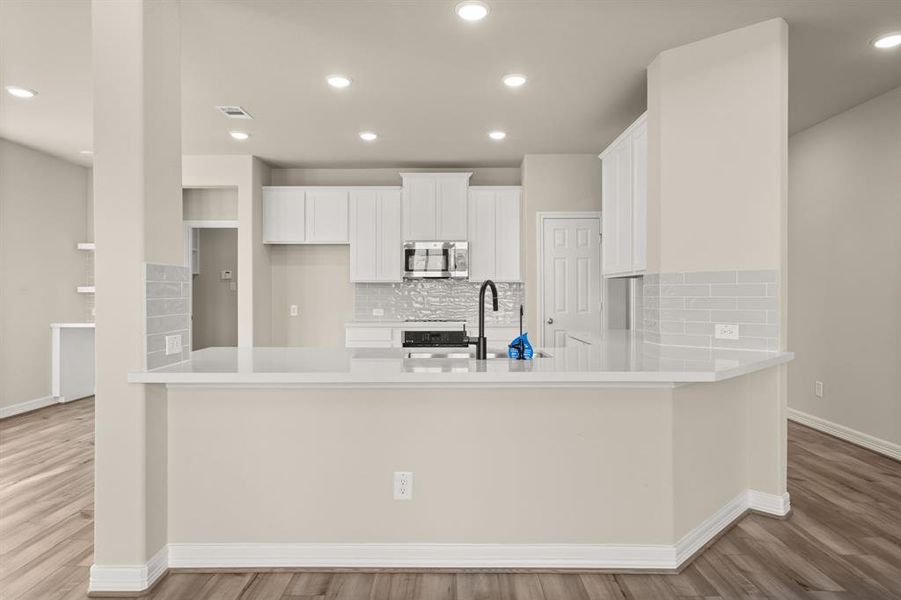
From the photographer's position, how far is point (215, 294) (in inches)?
285

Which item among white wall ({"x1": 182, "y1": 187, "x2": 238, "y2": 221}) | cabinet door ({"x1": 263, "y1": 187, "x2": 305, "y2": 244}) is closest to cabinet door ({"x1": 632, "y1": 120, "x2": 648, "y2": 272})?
cabinet door ({"x1": 263, "y1": 187, "x2": 305, "y2": 244})

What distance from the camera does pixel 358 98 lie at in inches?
161

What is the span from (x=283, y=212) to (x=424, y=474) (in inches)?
171

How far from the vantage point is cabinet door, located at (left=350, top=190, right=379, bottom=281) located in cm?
598

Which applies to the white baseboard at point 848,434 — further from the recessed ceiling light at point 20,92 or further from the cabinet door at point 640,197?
the recessed ceiling light at point 20,92

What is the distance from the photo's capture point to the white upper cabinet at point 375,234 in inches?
235

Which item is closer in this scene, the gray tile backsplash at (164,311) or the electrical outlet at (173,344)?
the gray tile backsplash at (164,311)

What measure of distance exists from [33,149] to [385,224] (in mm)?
3513

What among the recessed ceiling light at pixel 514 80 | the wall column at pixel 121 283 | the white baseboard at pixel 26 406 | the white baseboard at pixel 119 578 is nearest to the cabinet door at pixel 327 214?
the recessed ceiling light at pixel 514 80

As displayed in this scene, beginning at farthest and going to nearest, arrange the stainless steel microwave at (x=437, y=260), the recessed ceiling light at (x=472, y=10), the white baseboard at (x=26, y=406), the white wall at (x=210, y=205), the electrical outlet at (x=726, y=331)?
the white wall at (x=210, y=205)
the stainless steel microwave at (x=437, y=260)
the white baseboard at (x=26, y=406)
the electrical outlet at (x=726, y=331)
the recessed ceiling light at (x=472, y=10)

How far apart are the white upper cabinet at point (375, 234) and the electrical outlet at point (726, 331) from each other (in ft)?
11.7

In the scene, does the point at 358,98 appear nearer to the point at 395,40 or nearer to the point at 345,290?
the point at 395,40

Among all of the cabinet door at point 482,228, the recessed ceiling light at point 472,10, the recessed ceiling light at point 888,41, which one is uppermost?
the recessed ceiling light at point 888,41

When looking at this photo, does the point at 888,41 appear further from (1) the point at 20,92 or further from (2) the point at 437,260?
(1) the point at 20,92
